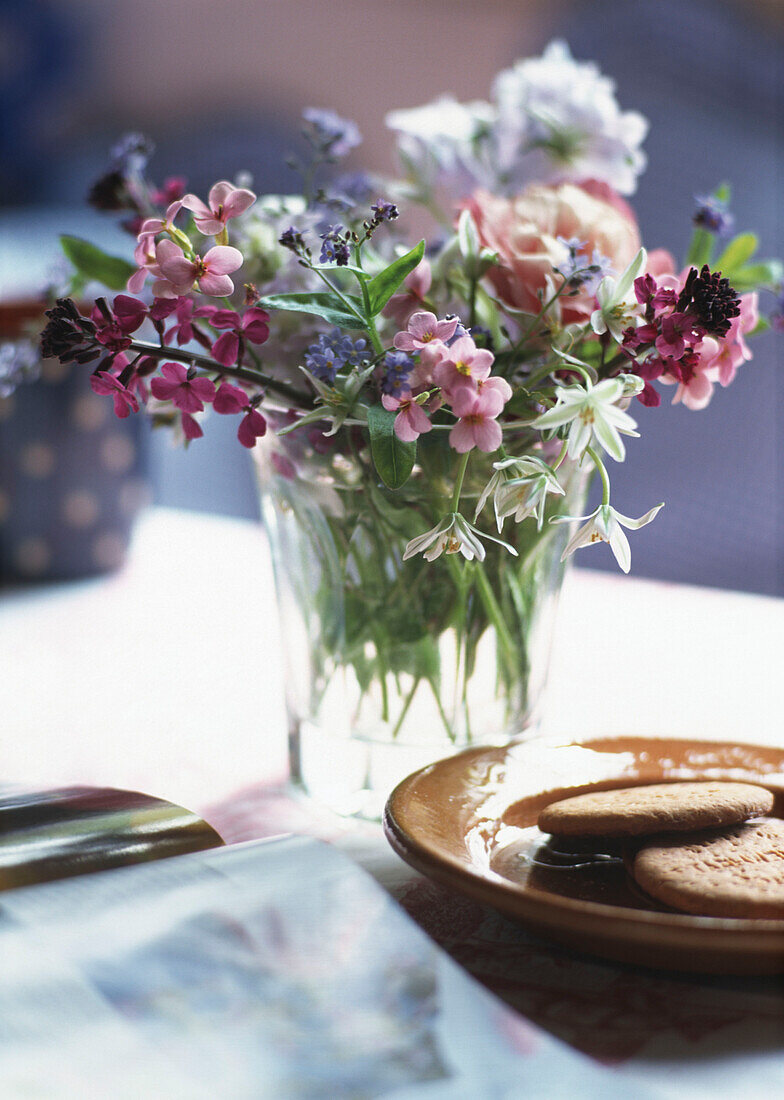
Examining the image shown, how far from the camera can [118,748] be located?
0.55m

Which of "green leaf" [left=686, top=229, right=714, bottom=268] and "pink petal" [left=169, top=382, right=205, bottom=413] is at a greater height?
"green leaf" [left=686, top=229, right=714, bottom=268]

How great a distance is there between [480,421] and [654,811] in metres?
0.13

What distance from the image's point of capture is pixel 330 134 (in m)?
0.50

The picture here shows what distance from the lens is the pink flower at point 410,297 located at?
40cm

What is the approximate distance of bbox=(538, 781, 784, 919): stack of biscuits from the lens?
295 mm

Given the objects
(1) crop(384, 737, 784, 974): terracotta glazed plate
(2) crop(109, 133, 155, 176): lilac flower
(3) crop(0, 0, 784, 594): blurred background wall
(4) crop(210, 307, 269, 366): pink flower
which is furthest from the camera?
(3) crop(0, 0, 784, 594): blurred background wall

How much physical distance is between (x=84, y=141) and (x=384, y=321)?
6.24 feet

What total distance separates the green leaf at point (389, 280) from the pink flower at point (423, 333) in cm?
3

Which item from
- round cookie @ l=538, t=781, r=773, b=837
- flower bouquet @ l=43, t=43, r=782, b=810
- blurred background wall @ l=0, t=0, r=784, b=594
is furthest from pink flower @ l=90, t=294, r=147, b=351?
blurred background wall @ l=0, t=0, r=784, b=594

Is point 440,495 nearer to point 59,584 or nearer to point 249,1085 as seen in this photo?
point 249,1085

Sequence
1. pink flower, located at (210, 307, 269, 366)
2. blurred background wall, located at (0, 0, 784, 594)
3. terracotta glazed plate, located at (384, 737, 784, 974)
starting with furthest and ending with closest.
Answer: blurred background wall, located at (0, 0, 784, 594) → pink flower, located at (210, 307, 269, 366) → terracotta glazed plate, located at (384, 737, 784, 974)

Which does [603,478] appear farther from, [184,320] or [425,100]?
[425,100]

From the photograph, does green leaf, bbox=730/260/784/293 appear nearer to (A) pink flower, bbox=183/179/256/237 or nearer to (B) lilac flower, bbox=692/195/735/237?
(B) lilac flower, bbox=692/195/735/237

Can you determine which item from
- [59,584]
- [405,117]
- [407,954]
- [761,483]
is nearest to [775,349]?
[761,483]
